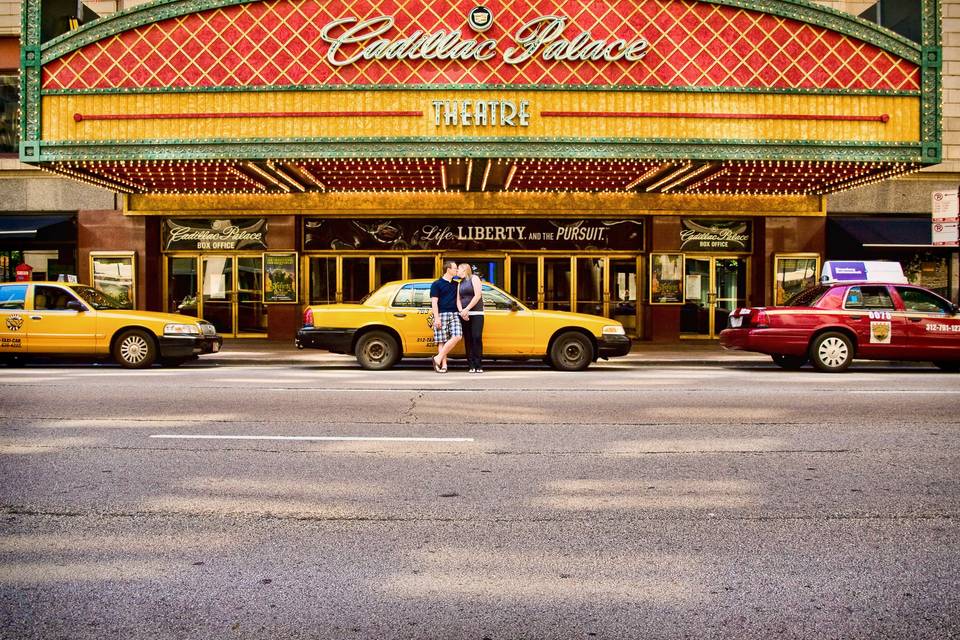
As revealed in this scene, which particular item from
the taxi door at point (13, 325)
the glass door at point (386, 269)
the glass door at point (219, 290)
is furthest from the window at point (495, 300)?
the glass door at point (219, 290)

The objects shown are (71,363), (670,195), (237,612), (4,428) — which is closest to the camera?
(237,612)

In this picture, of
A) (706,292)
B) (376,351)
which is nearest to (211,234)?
(376,351)

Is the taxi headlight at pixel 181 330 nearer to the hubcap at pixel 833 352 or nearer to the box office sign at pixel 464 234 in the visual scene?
the box office sign at pixel 464 234

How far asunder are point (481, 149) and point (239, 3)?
5.61 m

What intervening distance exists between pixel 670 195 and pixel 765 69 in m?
5.12

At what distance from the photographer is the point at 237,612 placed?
132 inches

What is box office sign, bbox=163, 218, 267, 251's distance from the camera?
21453mm

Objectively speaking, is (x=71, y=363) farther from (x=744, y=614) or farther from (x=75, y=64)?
(x=744, y=614)

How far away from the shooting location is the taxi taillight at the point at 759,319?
14.1m

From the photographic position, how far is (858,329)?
13992 mm

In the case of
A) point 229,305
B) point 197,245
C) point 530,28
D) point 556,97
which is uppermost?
point 530,28

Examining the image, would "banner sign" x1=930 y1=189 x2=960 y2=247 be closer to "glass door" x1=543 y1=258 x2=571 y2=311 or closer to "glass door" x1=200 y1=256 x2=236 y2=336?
"glass door" x1=543 y1=258 x2=571 y2=311

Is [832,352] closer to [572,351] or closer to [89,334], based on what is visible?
[572,351]

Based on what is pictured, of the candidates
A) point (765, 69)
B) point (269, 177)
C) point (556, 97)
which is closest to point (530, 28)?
point (556, 97)
